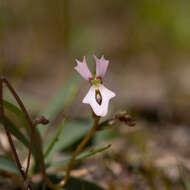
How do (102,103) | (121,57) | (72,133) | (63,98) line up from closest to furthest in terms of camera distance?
(102,103), (72,133), (63,98), (121,57)

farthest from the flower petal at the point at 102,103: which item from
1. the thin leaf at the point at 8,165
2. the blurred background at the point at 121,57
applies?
the blurred background at the point at 121,57

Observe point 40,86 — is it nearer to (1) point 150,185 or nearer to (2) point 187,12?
(2) point 187,12

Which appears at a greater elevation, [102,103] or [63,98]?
[102,103]

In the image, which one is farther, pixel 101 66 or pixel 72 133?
pixel 72 133

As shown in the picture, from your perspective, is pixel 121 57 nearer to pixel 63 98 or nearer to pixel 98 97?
pixel 63 98

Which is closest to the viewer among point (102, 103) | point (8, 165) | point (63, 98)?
point (102, 103)

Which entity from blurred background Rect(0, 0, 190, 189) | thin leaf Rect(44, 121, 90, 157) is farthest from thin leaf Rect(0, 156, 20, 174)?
blurred background Rect(0, 0, 190, 189)

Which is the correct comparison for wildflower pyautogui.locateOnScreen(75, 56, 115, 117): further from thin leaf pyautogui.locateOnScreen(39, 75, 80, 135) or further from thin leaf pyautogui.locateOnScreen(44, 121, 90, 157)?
thin leaf pyautogui.locateOnScreen(39, 75, 80, 135)

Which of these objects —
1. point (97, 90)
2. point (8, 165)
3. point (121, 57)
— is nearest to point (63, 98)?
point (8, 165)
